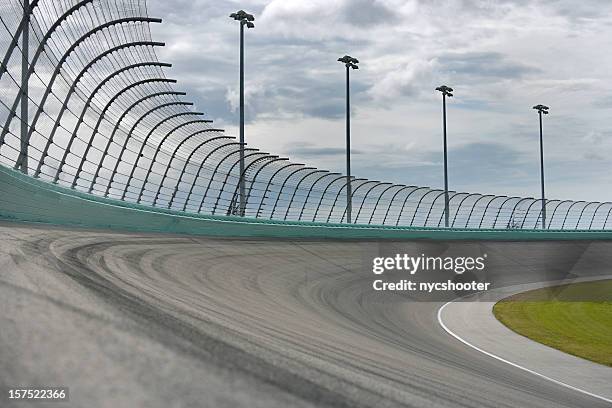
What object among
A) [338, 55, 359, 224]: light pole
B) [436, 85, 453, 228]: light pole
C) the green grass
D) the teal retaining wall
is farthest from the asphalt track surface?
[436, 85, 453, 228]: light pole

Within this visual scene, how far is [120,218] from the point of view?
20078 mm

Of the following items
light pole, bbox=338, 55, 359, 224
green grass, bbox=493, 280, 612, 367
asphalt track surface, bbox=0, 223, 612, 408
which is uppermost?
light pole, bbox=338, 55, 359, 224

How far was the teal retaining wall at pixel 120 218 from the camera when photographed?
50.1ft

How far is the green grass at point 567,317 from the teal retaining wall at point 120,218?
8818 millimetres

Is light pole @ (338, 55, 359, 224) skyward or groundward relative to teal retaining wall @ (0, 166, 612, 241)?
skyward

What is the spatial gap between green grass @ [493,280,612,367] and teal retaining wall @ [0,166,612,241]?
882 centimetres

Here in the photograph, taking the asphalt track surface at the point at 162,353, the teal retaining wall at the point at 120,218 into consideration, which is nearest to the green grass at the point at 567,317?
the asphalt track surface at the point at 162,353

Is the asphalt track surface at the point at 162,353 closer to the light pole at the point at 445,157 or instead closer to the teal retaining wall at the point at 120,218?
the teal retaining wall at the point at 120,218

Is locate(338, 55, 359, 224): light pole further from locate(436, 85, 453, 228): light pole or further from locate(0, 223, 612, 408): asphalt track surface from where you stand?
locate(0, 223, 612, 408): asphalt track surface

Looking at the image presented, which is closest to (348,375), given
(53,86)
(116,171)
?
(53,86)

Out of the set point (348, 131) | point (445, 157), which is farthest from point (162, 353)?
point (445, 157)

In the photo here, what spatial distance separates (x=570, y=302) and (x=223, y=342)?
28.8 meters

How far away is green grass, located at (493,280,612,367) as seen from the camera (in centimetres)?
1945

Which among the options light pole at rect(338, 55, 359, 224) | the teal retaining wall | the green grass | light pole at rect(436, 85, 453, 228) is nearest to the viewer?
the teal retaining wall
